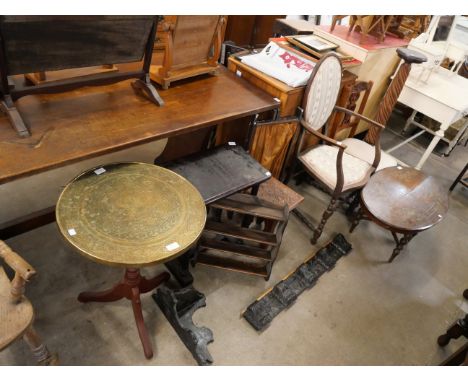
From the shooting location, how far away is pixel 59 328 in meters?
2.01

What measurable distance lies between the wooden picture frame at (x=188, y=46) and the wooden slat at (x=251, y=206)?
2.55ft

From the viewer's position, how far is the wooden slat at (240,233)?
2.27 m

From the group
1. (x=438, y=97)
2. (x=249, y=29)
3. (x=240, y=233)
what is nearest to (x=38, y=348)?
(x=240, y=233)

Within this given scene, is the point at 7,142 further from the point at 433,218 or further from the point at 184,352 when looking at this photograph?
the point at 433,218

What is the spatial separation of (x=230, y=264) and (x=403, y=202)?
4.31ft

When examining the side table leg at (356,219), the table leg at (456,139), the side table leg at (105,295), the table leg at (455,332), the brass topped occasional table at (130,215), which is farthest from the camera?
the table leg at (456,139)

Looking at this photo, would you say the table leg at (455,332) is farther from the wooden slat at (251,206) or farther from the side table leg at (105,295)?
the side table leg at (105,295)

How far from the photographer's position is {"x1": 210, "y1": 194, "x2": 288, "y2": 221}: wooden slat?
220cm

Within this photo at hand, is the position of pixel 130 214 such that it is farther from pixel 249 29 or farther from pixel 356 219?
pixel 249 29

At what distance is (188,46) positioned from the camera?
6.76ft

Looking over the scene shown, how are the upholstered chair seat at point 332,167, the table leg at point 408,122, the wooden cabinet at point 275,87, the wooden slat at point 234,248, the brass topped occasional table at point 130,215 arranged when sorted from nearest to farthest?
the brass topped occasional table at point 130,215
the wooden slat at point 234,248
the wooden cabinet at point 275,87
the upholstered chair seat at point 332,167
the table leg at point 408,122

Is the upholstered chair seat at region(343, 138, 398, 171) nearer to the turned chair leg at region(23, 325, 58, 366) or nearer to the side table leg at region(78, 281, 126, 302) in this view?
the side table leg at region(78, 281, 126, 302)

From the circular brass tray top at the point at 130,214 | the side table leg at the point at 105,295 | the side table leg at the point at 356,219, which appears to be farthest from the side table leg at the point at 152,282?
the side table leg at the point at 356,219

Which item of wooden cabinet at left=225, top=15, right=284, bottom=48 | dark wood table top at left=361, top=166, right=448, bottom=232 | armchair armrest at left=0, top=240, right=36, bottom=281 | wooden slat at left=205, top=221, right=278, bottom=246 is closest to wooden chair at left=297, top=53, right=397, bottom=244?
dark wood table top at left=361, top=166, right=448, bottom=232
